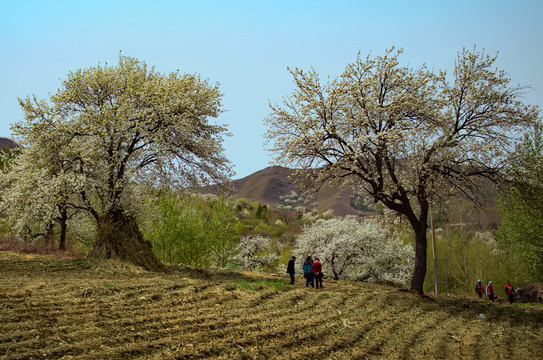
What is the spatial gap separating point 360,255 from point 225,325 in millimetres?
21233

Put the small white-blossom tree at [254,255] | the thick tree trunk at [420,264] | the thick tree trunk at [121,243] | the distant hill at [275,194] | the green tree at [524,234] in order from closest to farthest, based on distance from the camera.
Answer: the thick tree trunk at [121,243]
the thick tree trunk at [420,264]
the green tree at [524,234]
the small white-blossom tree at [254,255]
the distant hill at [275,194]

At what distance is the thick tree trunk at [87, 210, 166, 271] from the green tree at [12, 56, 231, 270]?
1.5 inches

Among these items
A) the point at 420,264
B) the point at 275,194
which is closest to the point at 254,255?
the point at 420,264

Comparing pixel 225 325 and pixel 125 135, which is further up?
pixel 125 135

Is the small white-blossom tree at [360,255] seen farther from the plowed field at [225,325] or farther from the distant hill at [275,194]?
the distant hill at [275,194]

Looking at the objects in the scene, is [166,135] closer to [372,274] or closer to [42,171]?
[42,171]

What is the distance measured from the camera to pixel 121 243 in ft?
54.5

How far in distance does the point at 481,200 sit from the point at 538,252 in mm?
13954

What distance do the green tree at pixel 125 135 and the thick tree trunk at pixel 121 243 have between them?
4 cm

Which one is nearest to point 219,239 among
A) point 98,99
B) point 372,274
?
point 372,274

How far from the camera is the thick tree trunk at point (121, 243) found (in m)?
16.3

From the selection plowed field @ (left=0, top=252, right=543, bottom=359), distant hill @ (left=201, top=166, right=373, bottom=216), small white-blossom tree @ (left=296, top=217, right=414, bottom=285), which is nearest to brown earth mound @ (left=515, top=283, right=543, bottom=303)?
small white-blossom tree @ (left=296, top=217, right=414, bottom=285)

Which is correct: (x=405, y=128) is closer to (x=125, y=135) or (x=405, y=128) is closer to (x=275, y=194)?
(x=125, y=135)

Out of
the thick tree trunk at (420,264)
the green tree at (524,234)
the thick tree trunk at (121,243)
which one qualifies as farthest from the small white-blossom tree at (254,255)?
the thick tree trunk at (420,264)
